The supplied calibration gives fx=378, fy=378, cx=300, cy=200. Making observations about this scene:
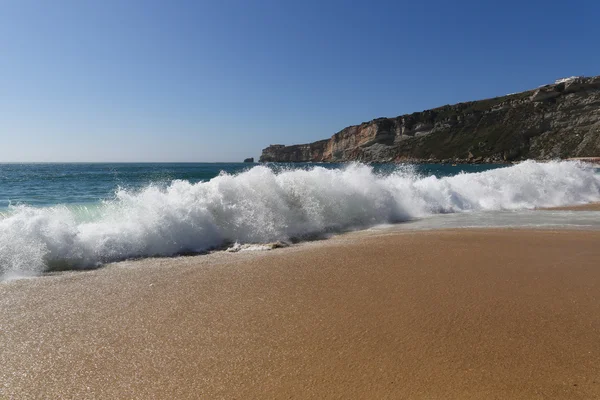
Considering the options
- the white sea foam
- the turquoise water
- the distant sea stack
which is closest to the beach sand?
the white sea foam

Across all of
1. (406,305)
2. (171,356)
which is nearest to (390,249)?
(406,305)

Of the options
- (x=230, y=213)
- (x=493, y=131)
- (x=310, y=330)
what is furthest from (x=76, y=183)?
(x=493, y=131)

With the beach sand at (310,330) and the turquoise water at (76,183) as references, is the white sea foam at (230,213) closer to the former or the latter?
the beach sand at (310,330)

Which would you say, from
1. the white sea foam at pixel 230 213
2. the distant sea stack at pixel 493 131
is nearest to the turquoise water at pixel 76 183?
the white sea foam at pixel 230 213

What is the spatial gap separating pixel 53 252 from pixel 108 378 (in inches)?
173

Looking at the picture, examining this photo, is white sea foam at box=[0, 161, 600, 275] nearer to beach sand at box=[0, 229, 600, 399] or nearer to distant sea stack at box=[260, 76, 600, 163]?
beach sand at box=[0, 229, 600, 399]

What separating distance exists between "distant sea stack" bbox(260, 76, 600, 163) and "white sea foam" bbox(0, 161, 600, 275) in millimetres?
60140

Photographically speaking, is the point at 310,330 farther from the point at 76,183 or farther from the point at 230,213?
the point at 76,183

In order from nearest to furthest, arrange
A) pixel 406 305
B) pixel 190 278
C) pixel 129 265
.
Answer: pixel 406 305 → pixel 190 278 → pixel 129 265

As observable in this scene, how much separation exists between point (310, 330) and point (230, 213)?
575 centimetres

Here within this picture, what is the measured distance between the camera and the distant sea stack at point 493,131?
66.5 m

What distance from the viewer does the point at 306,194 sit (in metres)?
10.5

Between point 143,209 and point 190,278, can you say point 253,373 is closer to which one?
point 190,278

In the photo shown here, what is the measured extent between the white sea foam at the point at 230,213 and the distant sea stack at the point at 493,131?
60140 millimetres
